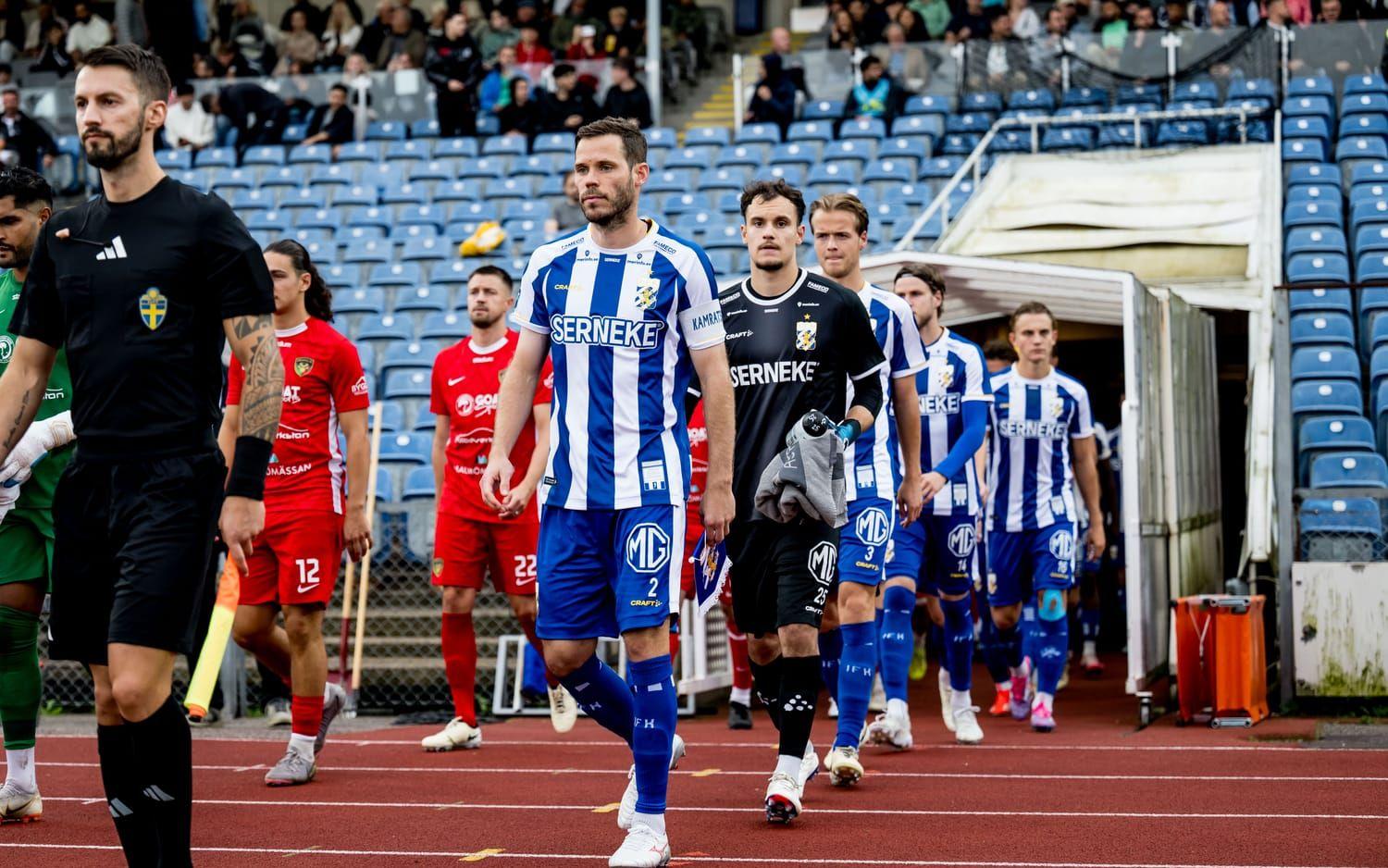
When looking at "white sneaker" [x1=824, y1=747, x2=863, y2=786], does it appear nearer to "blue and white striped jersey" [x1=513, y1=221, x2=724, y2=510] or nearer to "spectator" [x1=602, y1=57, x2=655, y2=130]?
"blue and white striped jersey" [x1=513, y1=221, x2=724, y2=510]

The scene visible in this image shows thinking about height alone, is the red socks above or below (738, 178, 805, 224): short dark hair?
below

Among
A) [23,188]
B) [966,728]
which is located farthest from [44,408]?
[966,728]

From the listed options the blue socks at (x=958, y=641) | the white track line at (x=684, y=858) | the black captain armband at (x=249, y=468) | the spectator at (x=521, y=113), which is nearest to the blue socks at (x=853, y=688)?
the white track line at (x=684, y=858)

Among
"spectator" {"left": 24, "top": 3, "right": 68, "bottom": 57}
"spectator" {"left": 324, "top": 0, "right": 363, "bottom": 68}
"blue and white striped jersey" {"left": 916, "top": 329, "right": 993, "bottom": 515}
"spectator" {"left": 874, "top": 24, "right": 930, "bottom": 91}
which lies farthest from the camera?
"spectator" {"left": 24, "top": 3, "right": 68, "bottom": 57}

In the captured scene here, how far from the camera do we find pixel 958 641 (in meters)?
9.00

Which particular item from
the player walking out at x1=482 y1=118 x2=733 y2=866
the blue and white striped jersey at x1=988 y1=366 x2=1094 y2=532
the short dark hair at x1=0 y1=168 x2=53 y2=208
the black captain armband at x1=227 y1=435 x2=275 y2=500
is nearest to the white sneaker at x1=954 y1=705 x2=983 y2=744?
the blue and white striped jersey at x1=988 y1=366 x2=1094 y2=532

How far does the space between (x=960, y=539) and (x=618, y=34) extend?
44.0 feet

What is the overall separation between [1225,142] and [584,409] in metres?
13.0

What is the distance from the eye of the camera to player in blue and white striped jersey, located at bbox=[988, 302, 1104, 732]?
30.9 ft

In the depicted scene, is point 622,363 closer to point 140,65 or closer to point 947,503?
point 140,65

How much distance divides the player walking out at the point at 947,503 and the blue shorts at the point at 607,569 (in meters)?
2.87

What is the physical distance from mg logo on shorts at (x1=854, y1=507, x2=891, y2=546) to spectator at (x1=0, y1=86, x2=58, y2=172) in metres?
14.8

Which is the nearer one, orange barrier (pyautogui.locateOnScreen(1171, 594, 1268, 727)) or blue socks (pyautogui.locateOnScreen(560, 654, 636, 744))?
blue socks (pyautogui.locateOnScreen(560, 654, 636, 744))

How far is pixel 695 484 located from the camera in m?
9.47
